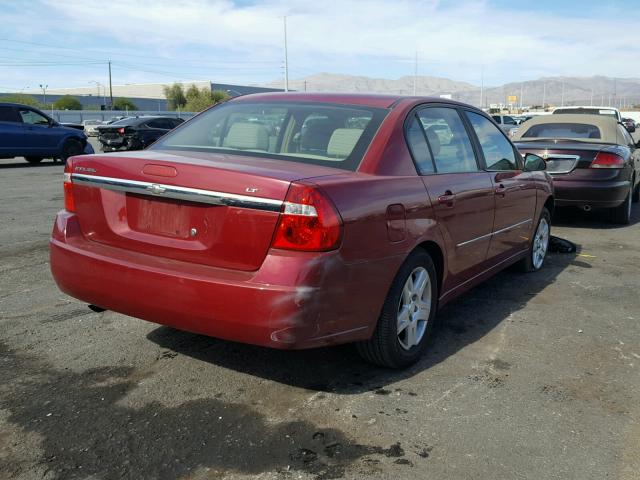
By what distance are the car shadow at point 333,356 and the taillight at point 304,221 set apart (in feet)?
3.07

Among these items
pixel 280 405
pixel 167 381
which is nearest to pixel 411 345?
pixel 280 405

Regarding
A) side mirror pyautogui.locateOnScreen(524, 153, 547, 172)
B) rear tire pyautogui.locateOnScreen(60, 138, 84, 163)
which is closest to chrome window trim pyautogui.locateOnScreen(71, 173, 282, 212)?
side mirror pyautogui.locateOnScreen(524, 153, 547, 172)

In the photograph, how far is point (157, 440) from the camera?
283 centimetres

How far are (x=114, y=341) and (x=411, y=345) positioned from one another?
1.89 metres

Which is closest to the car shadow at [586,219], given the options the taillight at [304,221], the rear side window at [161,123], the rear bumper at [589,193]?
the rear bumper at [589,193]

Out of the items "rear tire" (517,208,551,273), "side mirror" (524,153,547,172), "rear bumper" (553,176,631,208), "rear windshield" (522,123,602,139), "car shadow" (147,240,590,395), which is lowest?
"car shadow" (147,240,590,395)

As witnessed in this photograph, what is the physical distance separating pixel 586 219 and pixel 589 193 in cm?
161

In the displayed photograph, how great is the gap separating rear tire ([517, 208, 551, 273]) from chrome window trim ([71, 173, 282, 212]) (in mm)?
3636

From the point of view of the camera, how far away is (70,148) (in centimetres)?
1827

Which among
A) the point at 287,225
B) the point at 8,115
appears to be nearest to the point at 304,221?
the point at 287,225

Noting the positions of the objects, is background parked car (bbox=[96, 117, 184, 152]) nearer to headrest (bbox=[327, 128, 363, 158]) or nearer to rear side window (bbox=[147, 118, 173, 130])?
rear side window (bbox=[147, 118, 173, 130])

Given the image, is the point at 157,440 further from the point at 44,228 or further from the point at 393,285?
the point at 44,228

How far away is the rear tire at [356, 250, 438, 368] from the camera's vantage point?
3.42m

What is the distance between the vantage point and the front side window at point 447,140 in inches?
159
